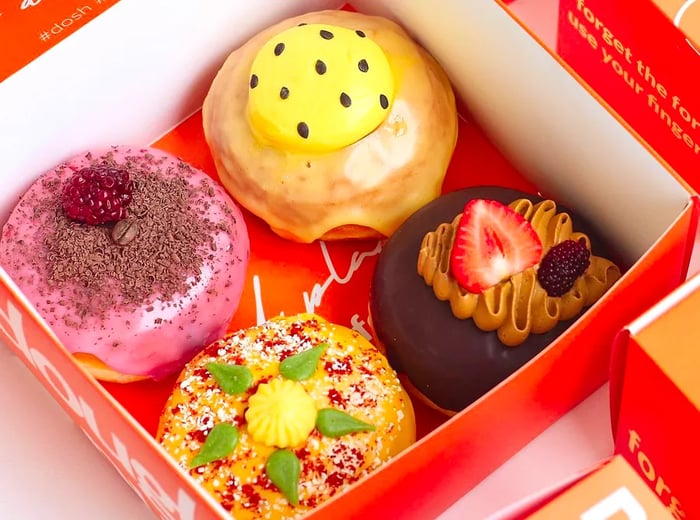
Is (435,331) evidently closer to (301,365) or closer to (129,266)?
(301,365)

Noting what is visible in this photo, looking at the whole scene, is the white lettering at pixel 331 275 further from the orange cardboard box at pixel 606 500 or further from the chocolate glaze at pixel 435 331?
the orange cardboard box at pixel 606 500

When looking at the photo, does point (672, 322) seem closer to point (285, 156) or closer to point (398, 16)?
point (285, 156)

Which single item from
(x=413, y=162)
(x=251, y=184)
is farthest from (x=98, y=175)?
(x=413, y=162)

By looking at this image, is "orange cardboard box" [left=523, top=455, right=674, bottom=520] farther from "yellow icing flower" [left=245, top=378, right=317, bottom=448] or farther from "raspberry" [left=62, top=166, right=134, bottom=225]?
"raspberry" [left=62, top=166, right=134, bottom=225]

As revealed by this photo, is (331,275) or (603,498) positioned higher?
(603,498)

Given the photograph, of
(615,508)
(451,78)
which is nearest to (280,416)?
(615,508)

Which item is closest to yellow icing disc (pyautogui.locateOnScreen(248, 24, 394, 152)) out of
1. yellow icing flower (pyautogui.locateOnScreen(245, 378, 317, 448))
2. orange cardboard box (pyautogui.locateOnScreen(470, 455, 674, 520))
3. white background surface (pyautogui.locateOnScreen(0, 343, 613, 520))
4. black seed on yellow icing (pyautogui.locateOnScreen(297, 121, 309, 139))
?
black seed on yellow icing (pyautogui.locateOnScreen(297, 121, 309, 139))
